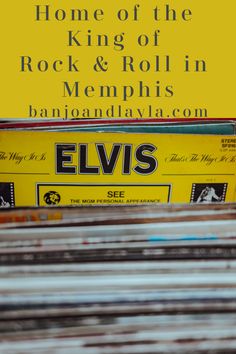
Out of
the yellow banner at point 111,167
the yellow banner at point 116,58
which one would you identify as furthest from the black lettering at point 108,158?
the yellow banner at point 116,58

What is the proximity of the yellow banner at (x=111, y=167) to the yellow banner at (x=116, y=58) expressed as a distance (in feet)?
0.31

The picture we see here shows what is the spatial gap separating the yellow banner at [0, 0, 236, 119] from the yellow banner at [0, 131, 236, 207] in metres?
0.10

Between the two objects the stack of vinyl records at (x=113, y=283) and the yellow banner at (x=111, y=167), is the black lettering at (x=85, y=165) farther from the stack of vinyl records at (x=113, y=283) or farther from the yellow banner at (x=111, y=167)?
the stack of vinyl records at (x=113, y=283)

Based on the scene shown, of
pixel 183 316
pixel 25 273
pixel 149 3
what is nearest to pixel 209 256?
pixel 183 316

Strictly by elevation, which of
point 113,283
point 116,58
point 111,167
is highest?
point 116,58

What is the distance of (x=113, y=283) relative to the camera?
2.28ft

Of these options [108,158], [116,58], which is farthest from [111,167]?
[116,58]

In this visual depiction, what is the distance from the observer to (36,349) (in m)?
0.68

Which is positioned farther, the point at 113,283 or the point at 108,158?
the point at 108,158

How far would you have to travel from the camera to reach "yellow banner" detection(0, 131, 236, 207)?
0.87 metres

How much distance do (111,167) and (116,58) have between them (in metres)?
0.19

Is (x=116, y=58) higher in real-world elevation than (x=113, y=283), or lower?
higher

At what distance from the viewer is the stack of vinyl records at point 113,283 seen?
0.68 metres

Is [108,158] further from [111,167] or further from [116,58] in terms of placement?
[116,58]
